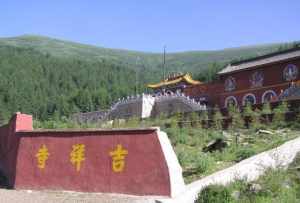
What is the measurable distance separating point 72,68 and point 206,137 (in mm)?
108439

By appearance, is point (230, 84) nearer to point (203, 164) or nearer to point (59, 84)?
point (203, 164)

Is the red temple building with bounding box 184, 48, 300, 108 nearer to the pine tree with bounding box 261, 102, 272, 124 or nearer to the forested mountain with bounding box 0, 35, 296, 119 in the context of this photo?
the pine tree with bounding box 261, 102, 272, 124

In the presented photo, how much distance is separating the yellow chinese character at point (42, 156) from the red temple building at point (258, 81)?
53.8ft

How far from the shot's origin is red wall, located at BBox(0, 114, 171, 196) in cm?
971

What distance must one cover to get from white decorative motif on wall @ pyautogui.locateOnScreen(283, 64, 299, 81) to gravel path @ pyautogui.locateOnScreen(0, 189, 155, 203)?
19928 mm

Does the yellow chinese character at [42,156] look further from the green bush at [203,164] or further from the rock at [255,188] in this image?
the rock at [255,188]

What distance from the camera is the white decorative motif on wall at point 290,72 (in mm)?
27484

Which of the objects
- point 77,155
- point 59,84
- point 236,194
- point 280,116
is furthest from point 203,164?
point 59,84

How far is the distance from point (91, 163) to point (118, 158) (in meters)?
0.77

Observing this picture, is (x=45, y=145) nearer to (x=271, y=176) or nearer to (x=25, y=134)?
(x=25, y=134)

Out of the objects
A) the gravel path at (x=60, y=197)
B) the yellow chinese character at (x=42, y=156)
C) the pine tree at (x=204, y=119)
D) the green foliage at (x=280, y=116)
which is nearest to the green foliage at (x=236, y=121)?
the pine tree at (x=204, y=119)

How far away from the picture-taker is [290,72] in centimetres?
2777

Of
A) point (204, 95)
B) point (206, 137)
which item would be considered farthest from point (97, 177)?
point (204, 95)

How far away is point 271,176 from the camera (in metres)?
9.60
